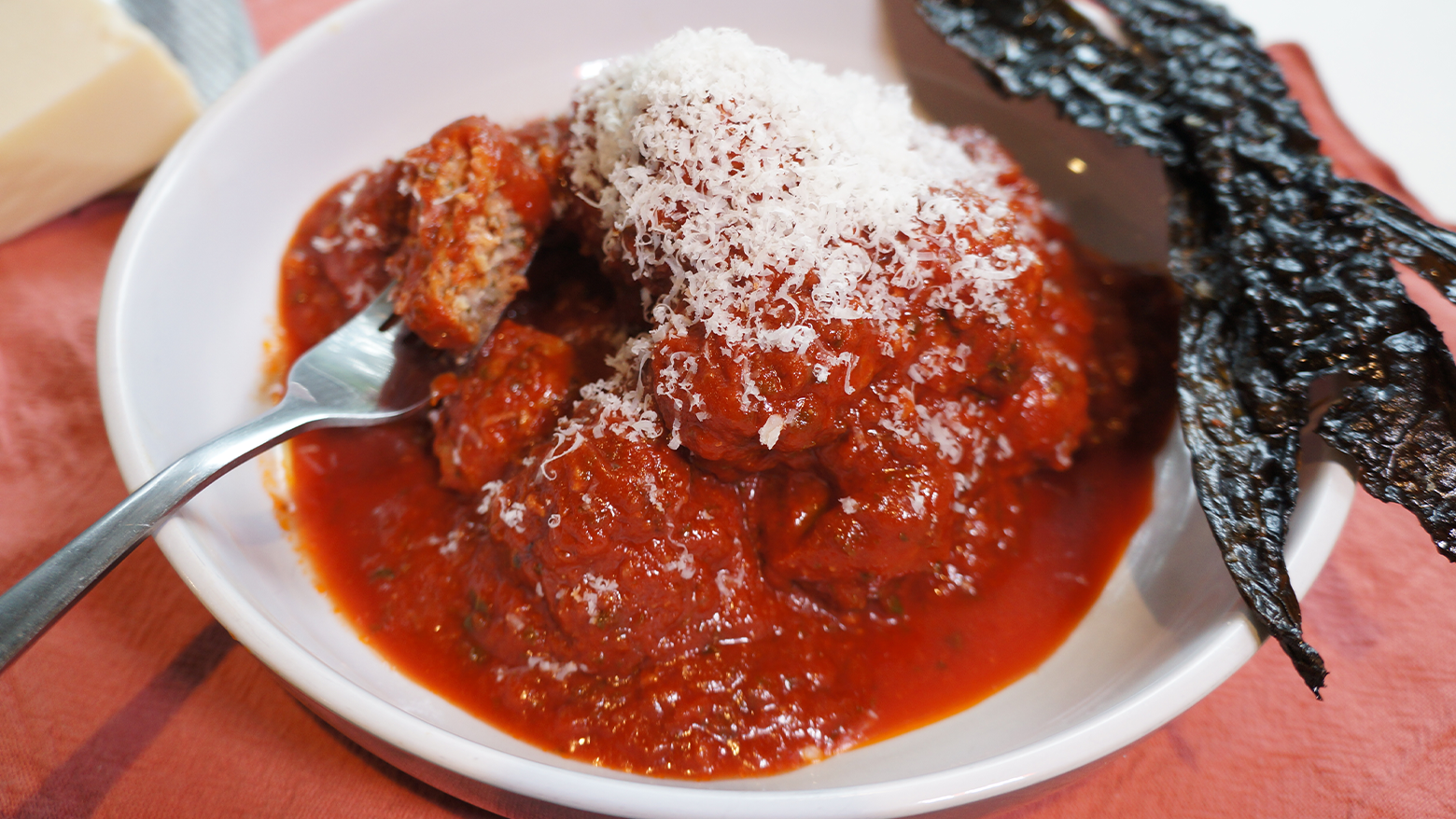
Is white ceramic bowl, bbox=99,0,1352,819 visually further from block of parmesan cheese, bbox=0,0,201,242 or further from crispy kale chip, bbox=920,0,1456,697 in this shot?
block of parmesan cheese, bbox=0,0,201,242

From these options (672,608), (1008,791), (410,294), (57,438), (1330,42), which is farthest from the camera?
(1330,42)

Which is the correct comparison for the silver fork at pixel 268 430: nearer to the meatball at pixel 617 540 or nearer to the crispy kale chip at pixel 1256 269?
the meatball at pixel 617 540

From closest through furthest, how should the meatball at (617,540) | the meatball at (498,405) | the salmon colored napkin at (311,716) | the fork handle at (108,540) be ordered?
the fork handle at (108,540) → the salmon colored napkin at (311,716) → the meatball at (617,540) → the meatball at (498,405)

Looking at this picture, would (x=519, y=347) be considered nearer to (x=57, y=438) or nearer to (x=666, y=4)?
(x=57, y=438)

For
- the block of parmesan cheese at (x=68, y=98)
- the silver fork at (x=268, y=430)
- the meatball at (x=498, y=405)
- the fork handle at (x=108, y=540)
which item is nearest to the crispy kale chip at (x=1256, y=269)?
the meatball at (x=498, y=405)

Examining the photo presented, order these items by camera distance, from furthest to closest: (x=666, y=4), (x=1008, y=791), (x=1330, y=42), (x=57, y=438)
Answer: (x=1330, y=42) → (x=666, y=4) → (x=57, y=438) → (x=1008, y=791)

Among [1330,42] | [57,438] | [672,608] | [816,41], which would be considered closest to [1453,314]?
[1330,42]

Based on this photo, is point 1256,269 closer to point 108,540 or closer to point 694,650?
point 694,650
